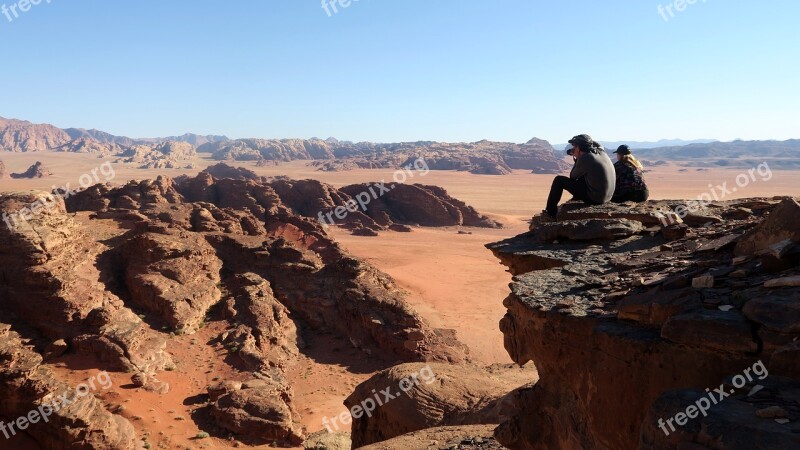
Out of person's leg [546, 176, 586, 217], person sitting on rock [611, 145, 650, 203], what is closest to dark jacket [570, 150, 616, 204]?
person's leg [546, 176, 586, 217]

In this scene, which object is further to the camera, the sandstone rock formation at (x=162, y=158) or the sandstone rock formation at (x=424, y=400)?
the sandstone rock formation at (x=162, y=158)

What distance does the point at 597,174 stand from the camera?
303 inches

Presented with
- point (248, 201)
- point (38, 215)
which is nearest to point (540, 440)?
point (38, 215)

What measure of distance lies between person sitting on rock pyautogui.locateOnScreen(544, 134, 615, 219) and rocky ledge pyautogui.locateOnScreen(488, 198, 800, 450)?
48.9 inches

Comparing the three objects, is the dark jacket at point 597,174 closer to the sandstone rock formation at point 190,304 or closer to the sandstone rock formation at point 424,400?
the sandstone rock formation at point 424,400

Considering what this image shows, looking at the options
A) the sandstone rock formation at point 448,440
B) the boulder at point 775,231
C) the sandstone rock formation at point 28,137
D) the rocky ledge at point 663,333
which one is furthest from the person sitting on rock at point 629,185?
the sandstone rock formation at point 28,137

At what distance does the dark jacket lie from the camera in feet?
25.2

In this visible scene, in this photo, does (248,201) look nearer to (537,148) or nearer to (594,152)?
(594,152)

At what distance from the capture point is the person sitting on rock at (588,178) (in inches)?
304

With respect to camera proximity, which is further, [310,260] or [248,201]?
[248,201]

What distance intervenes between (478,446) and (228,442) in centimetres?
630

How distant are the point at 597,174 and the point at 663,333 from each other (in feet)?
15.2

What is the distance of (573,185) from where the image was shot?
7.92 m

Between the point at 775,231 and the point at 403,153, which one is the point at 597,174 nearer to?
the point at 775,231
